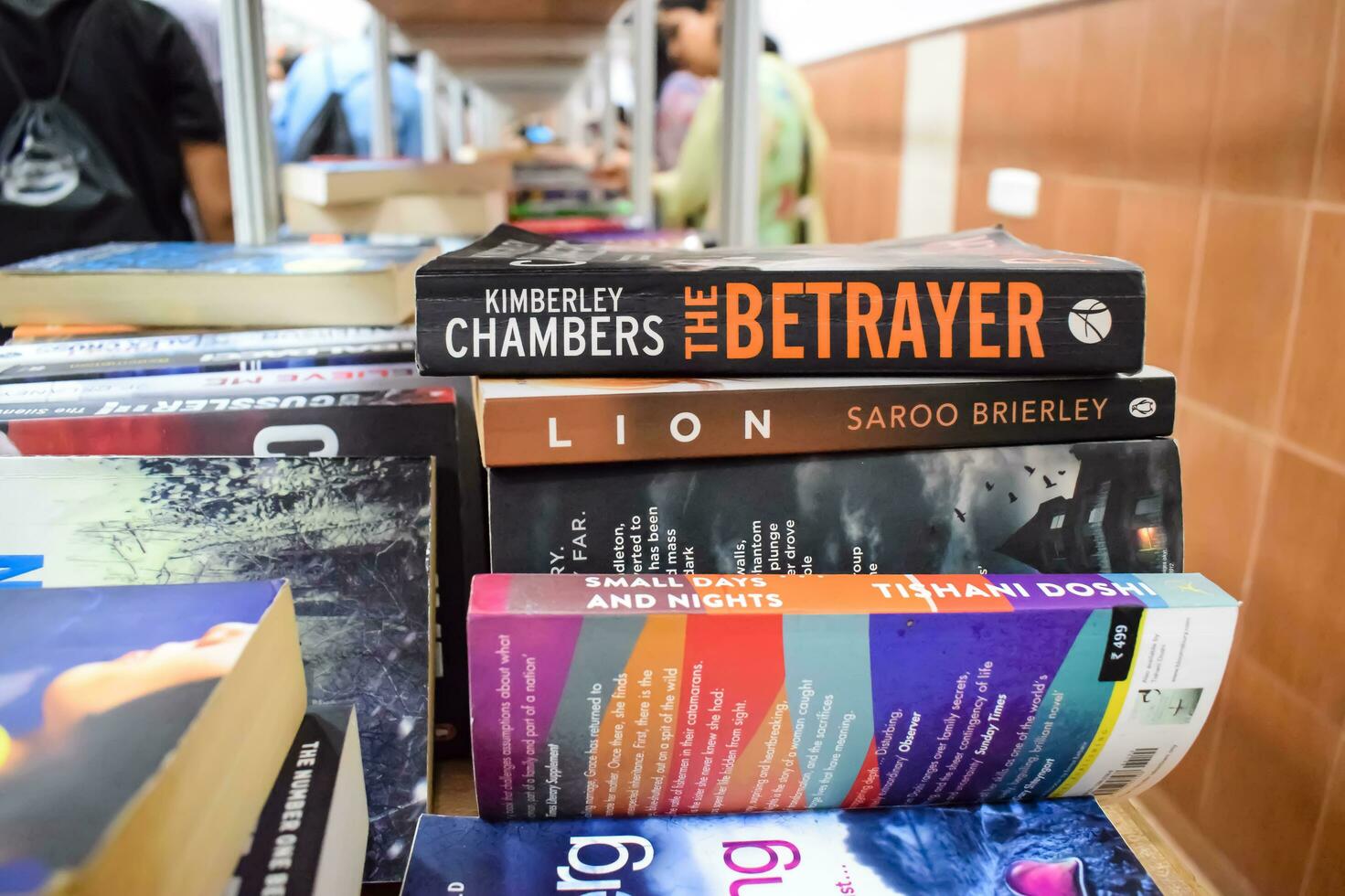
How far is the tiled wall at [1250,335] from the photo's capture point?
0.91m

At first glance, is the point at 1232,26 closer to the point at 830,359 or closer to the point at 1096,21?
the point at 1096,21

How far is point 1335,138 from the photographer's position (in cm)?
89

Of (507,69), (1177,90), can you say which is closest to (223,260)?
(1177,90)

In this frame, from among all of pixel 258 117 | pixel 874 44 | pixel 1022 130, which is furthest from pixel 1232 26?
pixel 874 44

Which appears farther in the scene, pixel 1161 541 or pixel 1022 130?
pixel 1022 130

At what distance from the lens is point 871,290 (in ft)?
1.26

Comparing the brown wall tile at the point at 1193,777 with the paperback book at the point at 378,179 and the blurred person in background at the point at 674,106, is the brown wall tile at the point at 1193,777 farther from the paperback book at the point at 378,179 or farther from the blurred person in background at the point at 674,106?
the blurred person in background at the point at 674,106

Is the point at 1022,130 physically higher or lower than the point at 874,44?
lower

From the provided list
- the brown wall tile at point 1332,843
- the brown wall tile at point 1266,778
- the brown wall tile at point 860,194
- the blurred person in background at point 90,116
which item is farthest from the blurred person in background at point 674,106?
the brown wall tile at point 1332,843

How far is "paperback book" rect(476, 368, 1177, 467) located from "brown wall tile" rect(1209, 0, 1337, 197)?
728 millimetres

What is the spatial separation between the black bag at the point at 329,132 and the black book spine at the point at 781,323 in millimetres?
2478

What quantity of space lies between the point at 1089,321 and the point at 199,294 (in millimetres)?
484

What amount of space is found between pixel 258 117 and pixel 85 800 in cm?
68

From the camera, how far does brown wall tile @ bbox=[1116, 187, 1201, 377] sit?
1108 millimetres
